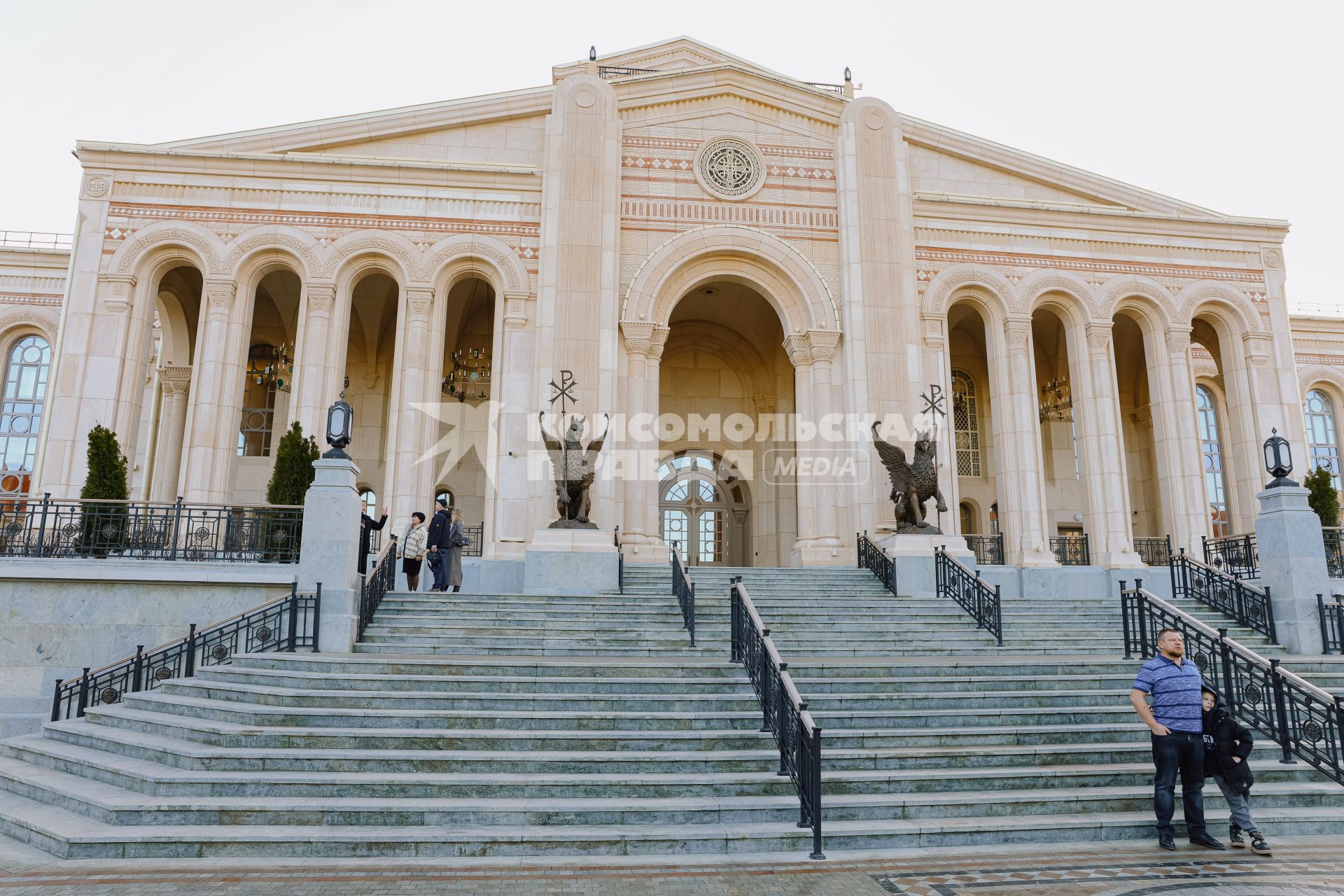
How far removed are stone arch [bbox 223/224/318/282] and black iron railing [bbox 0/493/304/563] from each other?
668cm

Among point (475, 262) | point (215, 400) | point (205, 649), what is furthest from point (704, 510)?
point (205, 649)

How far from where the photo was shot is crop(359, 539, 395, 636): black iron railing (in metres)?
12.0

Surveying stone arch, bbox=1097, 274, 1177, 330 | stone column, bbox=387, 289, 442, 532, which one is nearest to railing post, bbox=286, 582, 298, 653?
stone column, bbox=387, 289, 442, 532

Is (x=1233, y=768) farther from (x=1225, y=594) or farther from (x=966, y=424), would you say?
(x=966, y=424)

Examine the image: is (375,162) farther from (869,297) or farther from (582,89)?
(869,297)

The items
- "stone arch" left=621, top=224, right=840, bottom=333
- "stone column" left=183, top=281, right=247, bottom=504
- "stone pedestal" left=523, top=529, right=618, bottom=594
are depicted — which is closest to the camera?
"stone pedestal" left=523, top=529, right=618, bottom=594

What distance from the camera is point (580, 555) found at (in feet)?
52.8

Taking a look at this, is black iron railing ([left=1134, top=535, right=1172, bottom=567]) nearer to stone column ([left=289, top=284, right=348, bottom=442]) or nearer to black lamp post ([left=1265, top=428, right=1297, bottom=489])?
black lamp post ([left=1265, top=428, right=1297, bottom=489])

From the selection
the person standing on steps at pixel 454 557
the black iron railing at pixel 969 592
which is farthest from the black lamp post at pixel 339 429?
the black iron railing at pixel 969 592

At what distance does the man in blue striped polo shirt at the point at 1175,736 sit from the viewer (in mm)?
6906

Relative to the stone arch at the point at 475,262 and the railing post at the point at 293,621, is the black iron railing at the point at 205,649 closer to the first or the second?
the railing post at the point at 293,621

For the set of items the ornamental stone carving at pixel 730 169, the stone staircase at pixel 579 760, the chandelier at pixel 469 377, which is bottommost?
the stone staircase at pixel 579 760

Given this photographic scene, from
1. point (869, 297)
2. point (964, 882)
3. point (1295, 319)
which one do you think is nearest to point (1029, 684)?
point (964, 882)

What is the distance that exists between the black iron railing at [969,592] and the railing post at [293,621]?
362 inches
